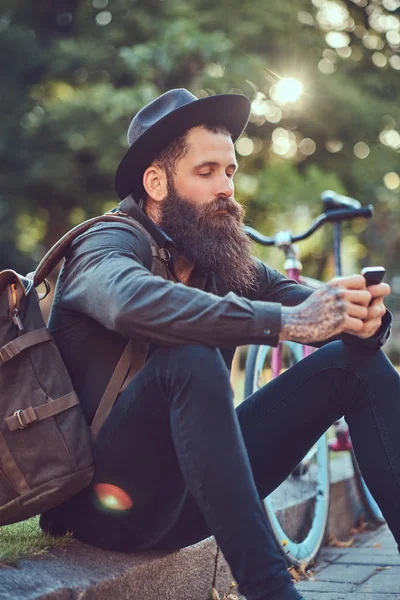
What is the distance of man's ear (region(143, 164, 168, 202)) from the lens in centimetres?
289

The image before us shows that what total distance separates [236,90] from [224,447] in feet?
37.4

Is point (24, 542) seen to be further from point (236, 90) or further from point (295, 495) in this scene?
point (236, 90)

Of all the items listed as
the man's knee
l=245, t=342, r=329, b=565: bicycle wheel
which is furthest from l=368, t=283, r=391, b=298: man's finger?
l=245, t=342, r=329, b=565: bicycle wheel

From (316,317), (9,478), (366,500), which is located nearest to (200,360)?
(316,317)

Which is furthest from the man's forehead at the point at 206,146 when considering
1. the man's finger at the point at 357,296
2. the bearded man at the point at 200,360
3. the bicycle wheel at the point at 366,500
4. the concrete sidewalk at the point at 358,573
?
the bicycle wheel at the point at 366,500

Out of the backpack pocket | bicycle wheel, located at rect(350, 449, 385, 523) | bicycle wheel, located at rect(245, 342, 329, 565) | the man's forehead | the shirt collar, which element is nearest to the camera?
the backpack pocket

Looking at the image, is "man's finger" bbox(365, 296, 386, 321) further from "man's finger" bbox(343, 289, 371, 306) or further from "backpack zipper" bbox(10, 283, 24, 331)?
"backpack zipper" bbox(10, 283, 24, 331)

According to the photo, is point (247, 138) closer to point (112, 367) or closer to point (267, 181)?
point (267, 181)

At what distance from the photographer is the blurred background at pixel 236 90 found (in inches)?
533

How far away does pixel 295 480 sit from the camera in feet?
12.9

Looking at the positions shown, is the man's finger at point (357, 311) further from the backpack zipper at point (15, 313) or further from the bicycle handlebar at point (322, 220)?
the bicycle handlebar at point (322, 220)

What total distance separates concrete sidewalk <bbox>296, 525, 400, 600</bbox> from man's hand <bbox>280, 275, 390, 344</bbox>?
1189mm

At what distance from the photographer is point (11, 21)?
54.0 feet

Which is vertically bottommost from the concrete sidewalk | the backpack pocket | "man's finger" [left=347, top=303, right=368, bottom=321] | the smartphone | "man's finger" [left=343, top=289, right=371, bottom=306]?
the concrete sidewalk
